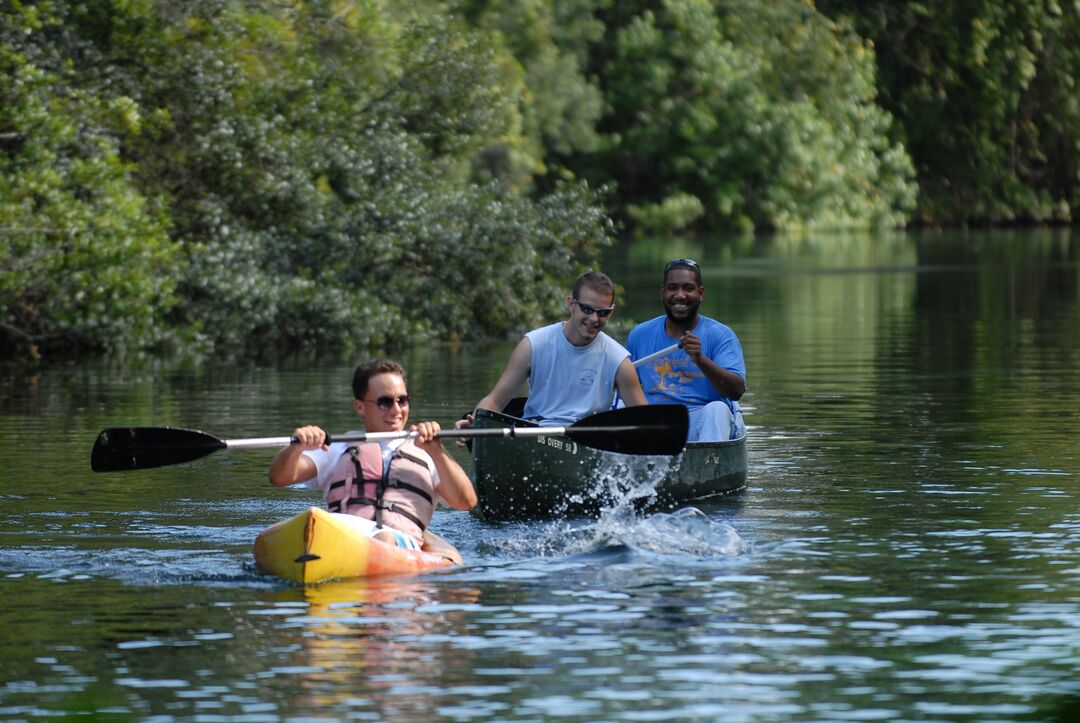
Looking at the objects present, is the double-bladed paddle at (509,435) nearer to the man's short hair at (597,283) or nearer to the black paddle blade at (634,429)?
the black paddle blade at (634,429)

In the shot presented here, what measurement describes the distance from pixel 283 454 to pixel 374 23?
2053 cm

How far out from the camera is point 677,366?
14062mm

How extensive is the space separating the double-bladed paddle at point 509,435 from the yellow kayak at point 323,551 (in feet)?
1.95

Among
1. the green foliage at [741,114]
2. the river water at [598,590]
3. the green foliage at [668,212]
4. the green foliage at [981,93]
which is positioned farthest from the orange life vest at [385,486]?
the green foliage at [981,93]

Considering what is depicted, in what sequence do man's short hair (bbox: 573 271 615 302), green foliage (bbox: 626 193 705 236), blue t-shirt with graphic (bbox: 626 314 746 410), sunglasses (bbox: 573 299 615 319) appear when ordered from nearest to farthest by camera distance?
1. man's short hair (bbox: 573 271 615 302)
2. sunglasses (bbox: 573 299 615 319)
3. blue t-shirt with graphic (bbox: 626 314 746 410)
4. green foliage (bbox: 626 193 705 236)

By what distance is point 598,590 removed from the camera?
1028 cm

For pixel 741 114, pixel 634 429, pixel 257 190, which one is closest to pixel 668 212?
pixel 741 114

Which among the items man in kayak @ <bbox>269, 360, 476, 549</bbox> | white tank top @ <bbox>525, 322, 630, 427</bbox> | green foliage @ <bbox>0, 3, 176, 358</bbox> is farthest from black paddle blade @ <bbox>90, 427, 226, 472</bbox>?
green foliage @ <bbox>0, 3, 176, 358</bbox>

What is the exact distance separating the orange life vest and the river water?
13.4 inches

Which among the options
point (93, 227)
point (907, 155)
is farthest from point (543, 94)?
point (93, 227)

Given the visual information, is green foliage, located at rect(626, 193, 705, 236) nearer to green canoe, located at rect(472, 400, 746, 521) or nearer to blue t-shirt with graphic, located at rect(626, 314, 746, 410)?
blue t-shirt with graphic, located at rect(626, 314, 746, 410)

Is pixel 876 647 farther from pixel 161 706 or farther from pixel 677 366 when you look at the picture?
pixel 677 366

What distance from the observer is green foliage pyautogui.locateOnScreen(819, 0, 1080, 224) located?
239 ft

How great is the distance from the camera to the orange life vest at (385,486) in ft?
35.4
